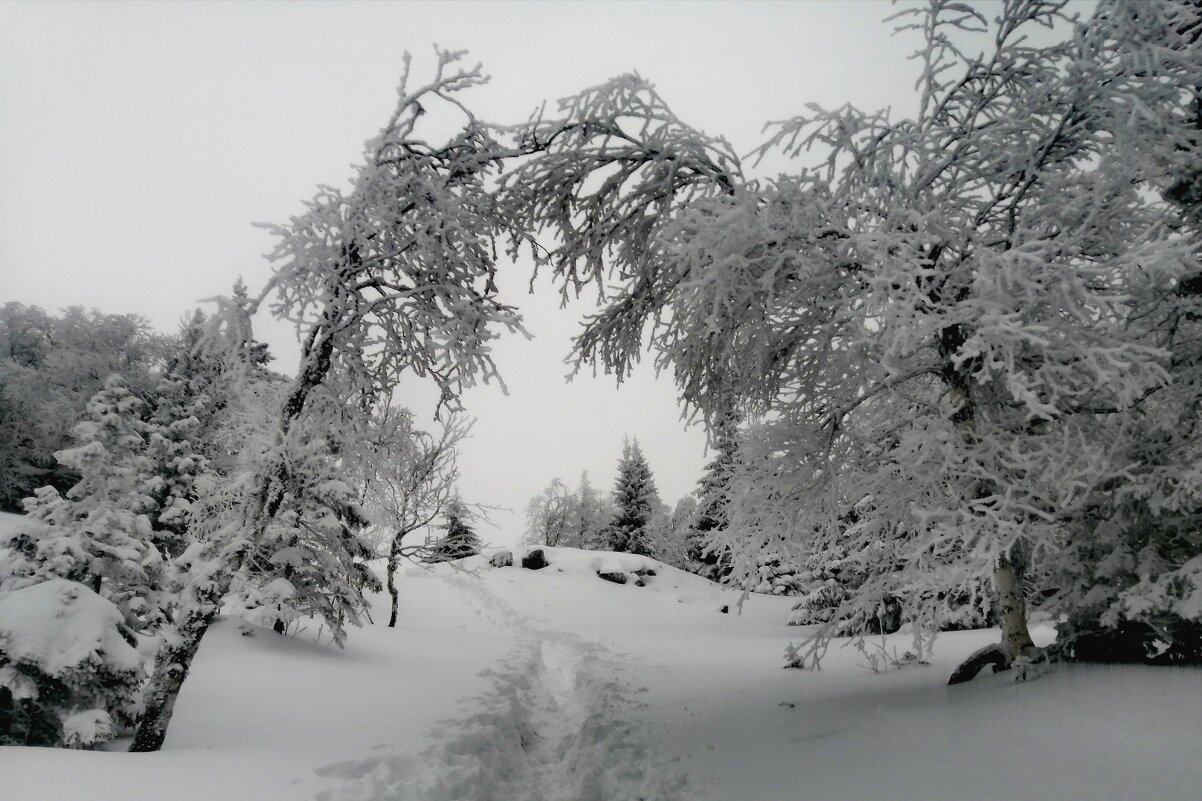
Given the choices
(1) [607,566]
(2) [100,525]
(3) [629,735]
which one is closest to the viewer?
(3) [629,735]

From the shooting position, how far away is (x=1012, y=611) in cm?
569

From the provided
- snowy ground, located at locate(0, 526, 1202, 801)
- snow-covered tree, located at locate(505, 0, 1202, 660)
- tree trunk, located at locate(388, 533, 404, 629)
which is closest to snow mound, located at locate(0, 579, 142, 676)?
snowy ground, located at locate(0, 526, 1202, 801)

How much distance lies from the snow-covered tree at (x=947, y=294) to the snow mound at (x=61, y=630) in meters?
5.60

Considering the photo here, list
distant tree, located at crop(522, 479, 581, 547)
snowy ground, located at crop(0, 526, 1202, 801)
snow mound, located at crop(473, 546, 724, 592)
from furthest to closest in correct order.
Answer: distant tree, located at crop(522, 479, 581, 547) → snow mound, located at crop(473, 546, 724, 592) → snowy ground, located at crop(0, 526, 1202, 801)

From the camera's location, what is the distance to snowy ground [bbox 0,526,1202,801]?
12.0 ft

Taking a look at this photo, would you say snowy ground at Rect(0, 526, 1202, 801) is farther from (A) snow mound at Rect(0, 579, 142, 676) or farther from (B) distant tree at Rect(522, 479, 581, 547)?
(B) distant tree at Rect(522, 479, 581, 547)

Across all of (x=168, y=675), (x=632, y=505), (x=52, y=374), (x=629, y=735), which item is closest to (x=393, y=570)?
(x=168, y=675)

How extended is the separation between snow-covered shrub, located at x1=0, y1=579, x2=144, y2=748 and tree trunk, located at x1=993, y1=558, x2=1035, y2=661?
867cm

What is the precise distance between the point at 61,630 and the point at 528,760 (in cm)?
468

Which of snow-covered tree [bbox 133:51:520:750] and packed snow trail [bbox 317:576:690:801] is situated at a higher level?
snow-covered tree [bbox 133:51:520:750]

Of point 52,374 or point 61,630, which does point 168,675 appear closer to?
point 61,630

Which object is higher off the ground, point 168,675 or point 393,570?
point 168,675

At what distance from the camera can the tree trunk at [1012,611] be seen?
5668 millimetres

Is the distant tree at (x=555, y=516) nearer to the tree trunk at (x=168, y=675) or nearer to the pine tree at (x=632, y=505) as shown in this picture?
the pine tree at (x=632, y=505)
